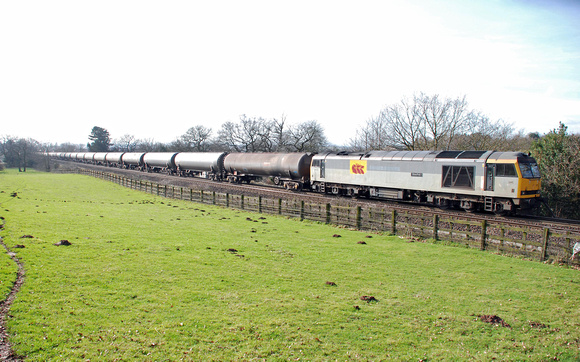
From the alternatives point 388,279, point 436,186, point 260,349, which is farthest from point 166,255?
point 436,186

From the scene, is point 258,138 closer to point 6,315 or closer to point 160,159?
point 160,159

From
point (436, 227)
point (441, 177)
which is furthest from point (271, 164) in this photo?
point (436, 227)

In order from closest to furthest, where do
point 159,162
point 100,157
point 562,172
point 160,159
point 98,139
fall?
point 562,172 → point 160,159 → point 159,162 → point 100,157 → point 98,139

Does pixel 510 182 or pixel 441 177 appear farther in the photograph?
pixel 441 177

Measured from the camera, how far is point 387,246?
15367mm

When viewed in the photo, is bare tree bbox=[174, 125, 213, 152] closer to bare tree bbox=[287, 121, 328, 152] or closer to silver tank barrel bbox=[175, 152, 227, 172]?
bare tree bbox=[287, 121, 328, 152]

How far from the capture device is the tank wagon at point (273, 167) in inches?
1337

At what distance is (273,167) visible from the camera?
36.3 meters

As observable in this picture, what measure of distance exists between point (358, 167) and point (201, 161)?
84.3 feet

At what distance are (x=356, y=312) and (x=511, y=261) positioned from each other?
864 cm

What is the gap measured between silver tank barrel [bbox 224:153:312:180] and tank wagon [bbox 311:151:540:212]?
2007 millimetres

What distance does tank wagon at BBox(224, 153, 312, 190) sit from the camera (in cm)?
3397

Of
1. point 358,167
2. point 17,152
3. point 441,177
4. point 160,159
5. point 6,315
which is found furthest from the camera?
point 17,152

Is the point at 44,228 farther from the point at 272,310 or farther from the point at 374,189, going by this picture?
the point at 374,189
